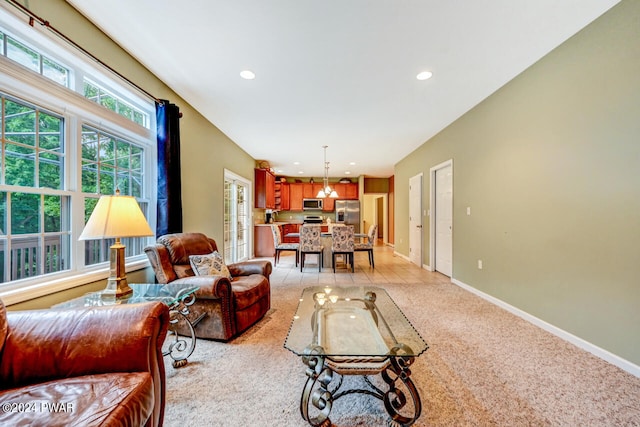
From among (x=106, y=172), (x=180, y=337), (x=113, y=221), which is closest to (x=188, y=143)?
(x=106, y=172)

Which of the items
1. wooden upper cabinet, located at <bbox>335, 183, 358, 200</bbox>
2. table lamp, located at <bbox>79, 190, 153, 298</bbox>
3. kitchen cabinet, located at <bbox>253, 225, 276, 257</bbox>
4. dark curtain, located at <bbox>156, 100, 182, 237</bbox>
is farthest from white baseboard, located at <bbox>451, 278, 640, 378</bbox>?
wooden upper cabinet, located at <bbox>335, 183, 358, 200</bbox>

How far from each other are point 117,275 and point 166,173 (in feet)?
4.38

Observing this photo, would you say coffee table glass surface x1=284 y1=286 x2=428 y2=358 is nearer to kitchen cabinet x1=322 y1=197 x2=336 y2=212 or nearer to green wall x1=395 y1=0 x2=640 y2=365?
green wall x1=395 y1=0 x2=640 y2=365

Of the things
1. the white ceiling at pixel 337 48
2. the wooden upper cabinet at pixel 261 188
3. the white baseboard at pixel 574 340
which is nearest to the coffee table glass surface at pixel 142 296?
the white ceiling at pixel 337 48

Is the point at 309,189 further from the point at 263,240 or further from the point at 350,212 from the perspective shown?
the point at 263,240

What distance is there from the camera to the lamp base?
1748 millimetres

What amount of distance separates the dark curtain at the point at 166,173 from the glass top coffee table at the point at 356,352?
1.76 m

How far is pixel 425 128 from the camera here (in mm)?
4543

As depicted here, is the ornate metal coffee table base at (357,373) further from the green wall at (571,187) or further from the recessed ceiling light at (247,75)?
the recessed ceiling light at (247,75)

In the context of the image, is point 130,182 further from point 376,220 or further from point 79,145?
point 376,220

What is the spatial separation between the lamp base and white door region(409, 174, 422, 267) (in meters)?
5.08

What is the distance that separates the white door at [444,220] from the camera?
4457mm

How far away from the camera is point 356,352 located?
1.45 meters

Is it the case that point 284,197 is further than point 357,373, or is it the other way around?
point 284,197
